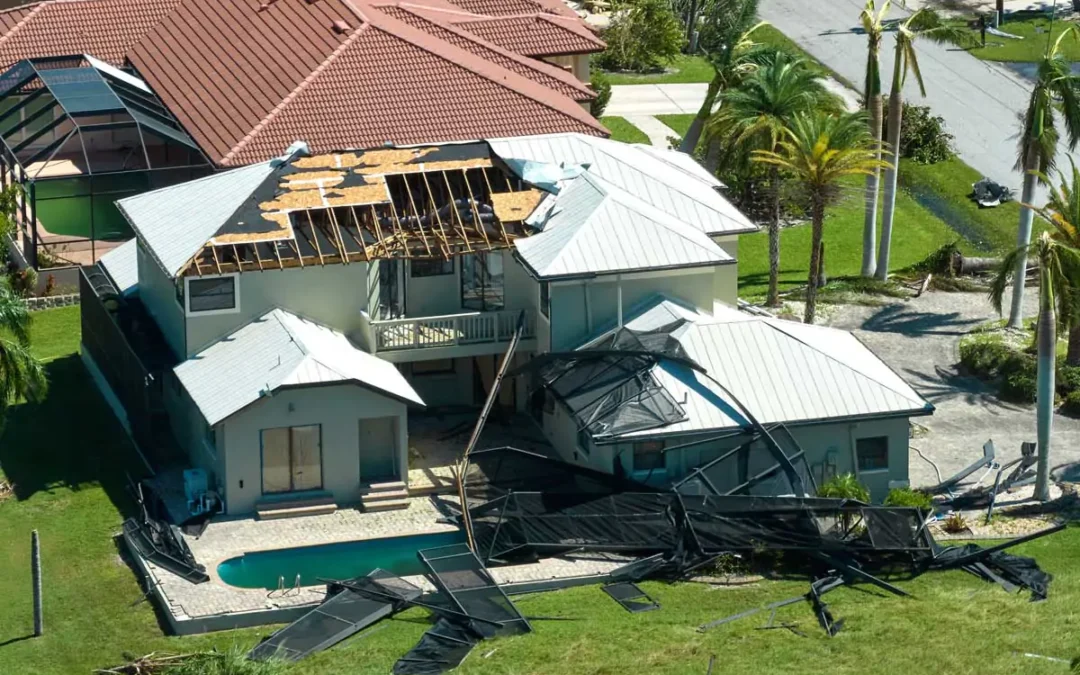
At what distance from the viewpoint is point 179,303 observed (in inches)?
2430

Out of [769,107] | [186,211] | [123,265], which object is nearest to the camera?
[186,211]

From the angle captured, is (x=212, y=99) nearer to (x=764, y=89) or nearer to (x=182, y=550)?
(x=764, y=89)

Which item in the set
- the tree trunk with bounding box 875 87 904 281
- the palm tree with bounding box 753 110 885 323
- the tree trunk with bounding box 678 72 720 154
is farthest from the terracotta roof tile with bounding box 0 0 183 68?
the tree trunk with bounding box 875 87 904 281

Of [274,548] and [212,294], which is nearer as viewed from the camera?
[274,548]

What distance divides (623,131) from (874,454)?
3654 centimetres

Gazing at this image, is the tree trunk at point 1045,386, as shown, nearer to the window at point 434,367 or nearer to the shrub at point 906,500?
the shrub at point 906,500

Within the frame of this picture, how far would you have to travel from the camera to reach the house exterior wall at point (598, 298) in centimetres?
6147

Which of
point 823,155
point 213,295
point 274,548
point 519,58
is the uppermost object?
point 519,58

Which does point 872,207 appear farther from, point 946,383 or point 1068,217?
point 1068,217

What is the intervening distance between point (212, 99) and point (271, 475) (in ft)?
71.8

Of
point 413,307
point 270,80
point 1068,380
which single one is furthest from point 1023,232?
point 270,80

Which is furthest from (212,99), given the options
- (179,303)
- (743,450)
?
(743,450)

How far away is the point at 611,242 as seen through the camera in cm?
6166

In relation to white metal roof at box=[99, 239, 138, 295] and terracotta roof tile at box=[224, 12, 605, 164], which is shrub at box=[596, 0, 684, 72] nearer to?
terracotta roof tile at box=[224, 12, 605, 164]
